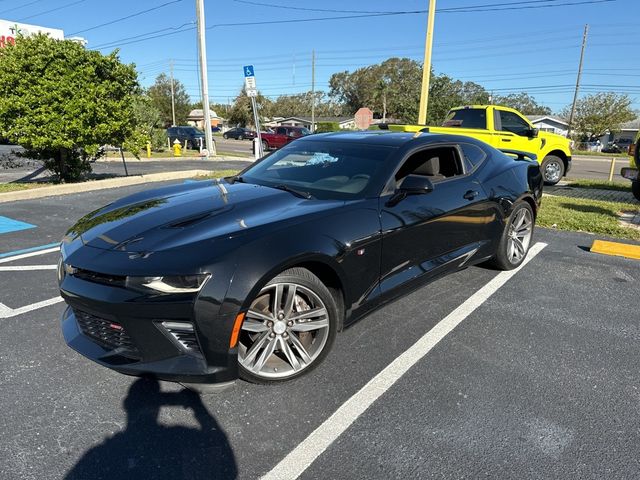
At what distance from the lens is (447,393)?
8.91 feet

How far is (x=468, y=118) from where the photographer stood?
1110cm

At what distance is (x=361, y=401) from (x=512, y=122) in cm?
1013

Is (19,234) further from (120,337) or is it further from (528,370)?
(528,370)

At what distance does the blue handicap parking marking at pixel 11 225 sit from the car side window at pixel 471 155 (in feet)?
20.4

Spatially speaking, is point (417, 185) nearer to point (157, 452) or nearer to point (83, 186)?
point (157, 452)

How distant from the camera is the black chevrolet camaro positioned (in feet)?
7.61

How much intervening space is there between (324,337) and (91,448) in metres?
1.39

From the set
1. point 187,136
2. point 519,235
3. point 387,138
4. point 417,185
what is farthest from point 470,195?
point 187,136

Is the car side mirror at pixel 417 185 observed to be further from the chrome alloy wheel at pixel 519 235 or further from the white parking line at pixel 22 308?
the white parking line at pixel 22 308

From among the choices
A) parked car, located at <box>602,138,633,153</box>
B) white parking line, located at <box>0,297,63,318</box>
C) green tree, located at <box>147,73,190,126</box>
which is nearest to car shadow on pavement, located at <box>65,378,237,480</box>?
white parking line, located at <box>0,297,63,318</box>

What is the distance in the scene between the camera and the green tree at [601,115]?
52500 millimetres

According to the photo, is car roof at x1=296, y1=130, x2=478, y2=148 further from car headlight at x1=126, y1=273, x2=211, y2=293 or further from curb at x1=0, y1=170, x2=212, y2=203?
curb at x1=0, y1=170, x2=212, y2=203

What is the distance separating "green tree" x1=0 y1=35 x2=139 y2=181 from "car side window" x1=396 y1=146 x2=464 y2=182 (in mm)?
7831

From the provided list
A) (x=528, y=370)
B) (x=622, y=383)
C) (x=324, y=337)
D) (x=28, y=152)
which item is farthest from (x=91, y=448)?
(x=28, y=152)
